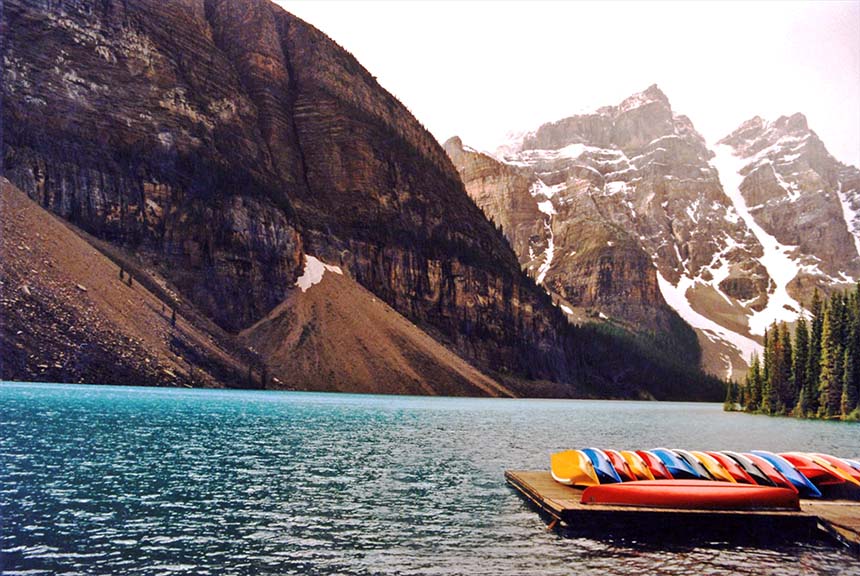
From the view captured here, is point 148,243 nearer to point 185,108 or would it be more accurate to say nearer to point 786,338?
point 185,108

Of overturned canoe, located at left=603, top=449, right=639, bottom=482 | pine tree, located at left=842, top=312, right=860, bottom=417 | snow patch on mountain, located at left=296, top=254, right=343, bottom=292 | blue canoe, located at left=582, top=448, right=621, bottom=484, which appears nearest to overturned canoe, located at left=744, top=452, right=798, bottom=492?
overturned canoe, located at left=603, top=449, right=639, bottom=482

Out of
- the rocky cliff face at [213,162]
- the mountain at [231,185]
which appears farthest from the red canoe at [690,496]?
the rocky cliff face at [213,162]

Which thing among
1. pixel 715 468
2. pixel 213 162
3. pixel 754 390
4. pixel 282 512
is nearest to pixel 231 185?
pixel 213 162

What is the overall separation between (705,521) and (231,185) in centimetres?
14405

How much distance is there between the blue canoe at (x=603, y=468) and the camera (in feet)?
94.8

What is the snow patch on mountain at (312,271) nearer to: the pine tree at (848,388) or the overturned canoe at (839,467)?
the pine tree at (848,388)

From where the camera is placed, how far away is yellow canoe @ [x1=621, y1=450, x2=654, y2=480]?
1153 inches

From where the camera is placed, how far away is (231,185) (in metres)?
156

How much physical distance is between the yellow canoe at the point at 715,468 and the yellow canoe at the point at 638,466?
2.79m

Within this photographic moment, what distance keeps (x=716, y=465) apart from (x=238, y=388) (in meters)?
95.8

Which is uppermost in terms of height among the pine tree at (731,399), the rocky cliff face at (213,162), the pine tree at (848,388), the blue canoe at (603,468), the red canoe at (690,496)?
the rocky cliff face at (213,162)

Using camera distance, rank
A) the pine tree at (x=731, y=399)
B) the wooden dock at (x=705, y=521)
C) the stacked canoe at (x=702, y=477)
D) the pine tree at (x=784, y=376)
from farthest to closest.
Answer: the pine tree at (x=731, y=399), the pine tree at (x=784, y=376), the stacked canoe at (x=702, y=477), the wooden dock at (x=705, y=521)

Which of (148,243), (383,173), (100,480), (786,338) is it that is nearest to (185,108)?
(148,243)

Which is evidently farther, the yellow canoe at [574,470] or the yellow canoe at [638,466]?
the yellow canoe at [574,470]
